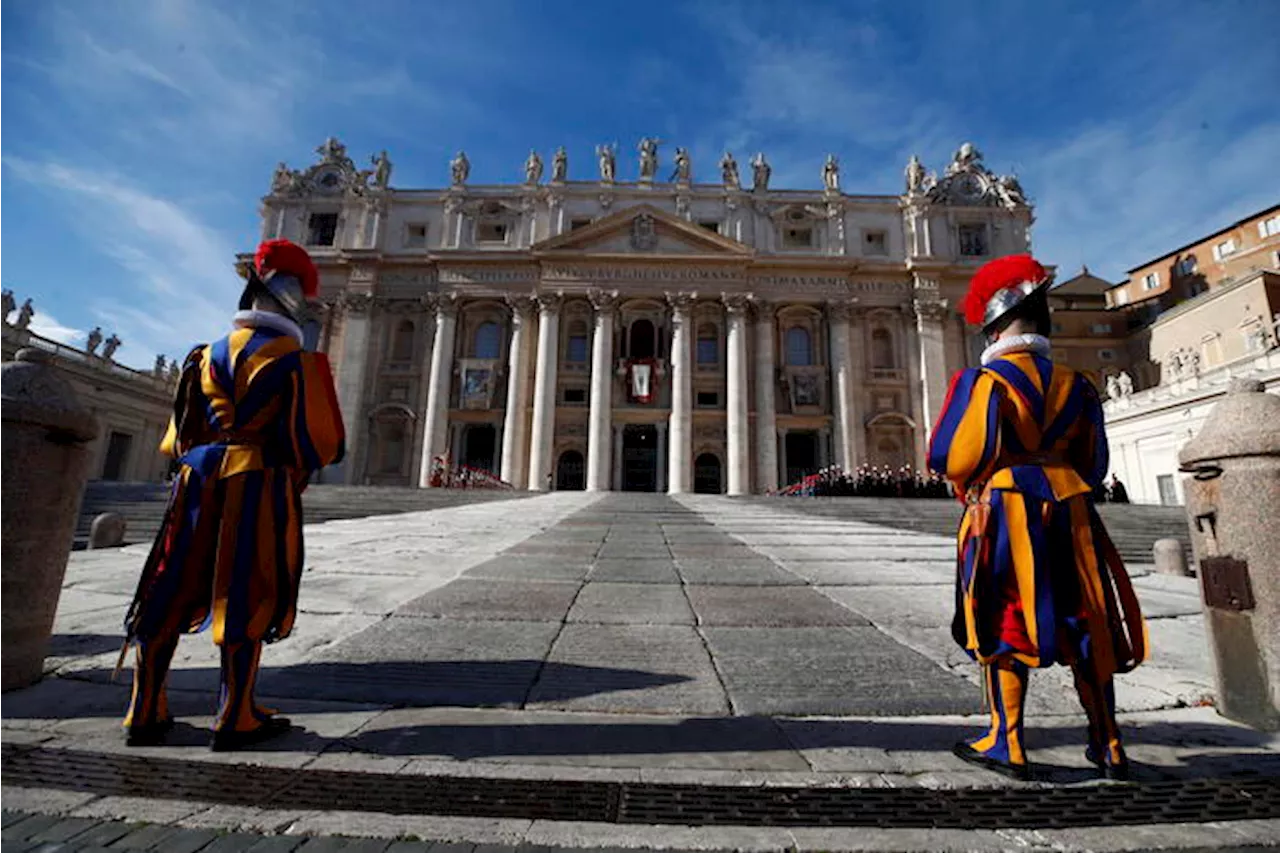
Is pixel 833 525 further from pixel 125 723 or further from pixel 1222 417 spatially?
pixel 125 723

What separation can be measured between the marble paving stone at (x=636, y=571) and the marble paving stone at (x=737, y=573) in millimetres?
136

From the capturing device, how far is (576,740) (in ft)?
6.50

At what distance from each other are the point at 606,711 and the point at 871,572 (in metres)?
4.10

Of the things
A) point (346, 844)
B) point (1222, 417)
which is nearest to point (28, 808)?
point (346, 844)

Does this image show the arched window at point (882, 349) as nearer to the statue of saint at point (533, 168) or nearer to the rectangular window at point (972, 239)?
the rectangular window at point (972, 239)

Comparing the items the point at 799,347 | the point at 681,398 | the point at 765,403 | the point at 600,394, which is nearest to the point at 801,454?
the point at 765,403

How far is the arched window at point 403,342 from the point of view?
31.3m

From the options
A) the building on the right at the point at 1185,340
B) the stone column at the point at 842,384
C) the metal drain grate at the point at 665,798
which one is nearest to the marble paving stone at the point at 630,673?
the metal drain grate at the point at 665,798

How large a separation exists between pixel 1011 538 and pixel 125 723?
10.5 feet

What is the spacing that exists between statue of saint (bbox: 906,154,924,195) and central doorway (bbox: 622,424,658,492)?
71.3 feet

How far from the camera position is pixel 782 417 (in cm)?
2980

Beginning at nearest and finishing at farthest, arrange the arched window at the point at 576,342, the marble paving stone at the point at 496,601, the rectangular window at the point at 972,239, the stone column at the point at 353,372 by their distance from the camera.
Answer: the marble paving stone at the point at 496,601 < the stone column at the point at 353,372 < the arched window at the point at 576,342 < the rectangular window at the point at 972,239

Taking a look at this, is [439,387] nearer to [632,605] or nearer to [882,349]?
[882,349]

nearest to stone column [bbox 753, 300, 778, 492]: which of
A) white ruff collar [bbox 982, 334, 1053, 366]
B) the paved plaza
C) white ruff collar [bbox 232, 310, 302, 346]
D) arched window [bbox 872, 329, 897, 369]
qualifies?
arched window [bbox 872, 329, 897, 369]
